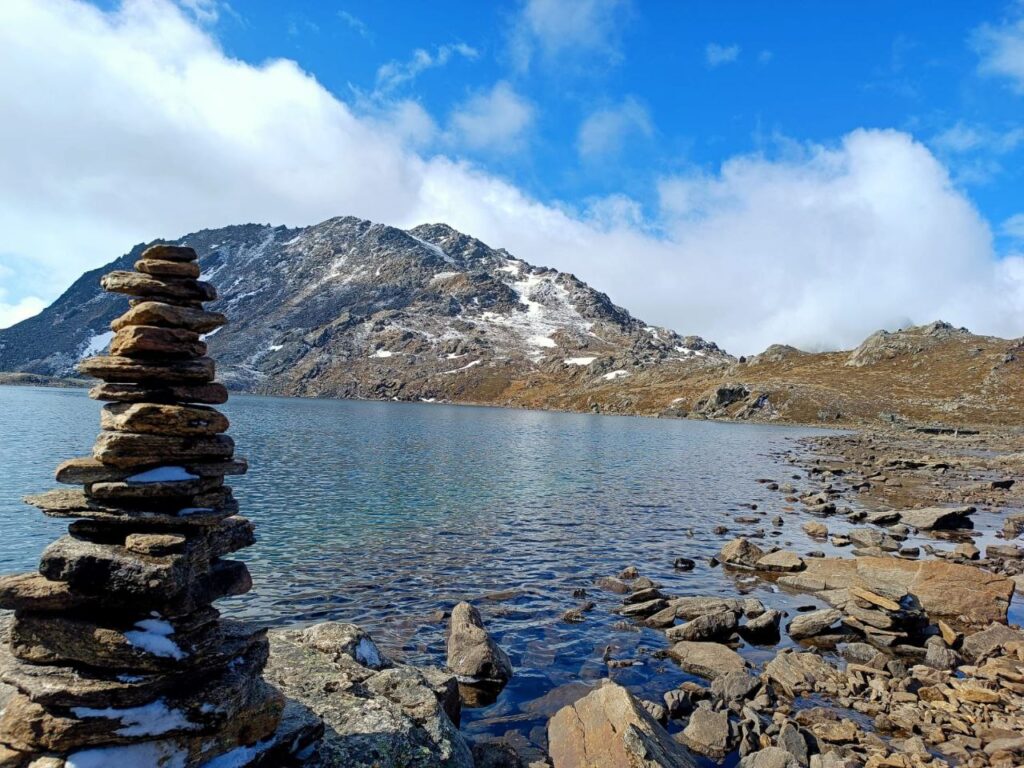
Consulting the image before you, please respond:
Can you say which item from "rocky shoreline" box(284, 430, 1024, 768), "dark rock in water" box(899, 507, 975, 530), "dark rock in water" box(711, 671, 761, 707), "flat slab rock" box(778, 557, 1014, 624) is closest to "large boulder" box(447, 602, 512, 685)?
"rocky shoreline" box(284, 430, 1024, 768)

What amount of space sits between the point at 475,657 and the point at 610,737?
749 cm

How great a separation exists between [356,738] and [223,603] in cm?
1573

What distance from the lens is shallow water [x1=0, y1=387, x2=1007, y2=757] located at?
2222 cm

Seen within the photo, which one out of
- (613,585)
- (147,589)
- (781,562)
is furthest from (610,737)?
(781,562)

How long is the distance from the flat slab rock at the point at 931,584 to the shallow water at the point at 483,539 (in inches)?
97.2

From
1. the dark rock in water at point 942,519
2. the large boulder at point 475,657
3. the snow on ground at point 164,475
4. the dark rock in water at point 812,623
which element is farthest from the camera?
the dark rock in water at point 942,519

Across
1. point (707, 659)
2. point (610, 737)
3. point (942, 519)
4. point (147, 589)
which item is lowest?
point (707, 659)

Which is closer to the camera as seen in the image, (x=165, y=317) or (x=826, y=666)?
(x=165, y=317)

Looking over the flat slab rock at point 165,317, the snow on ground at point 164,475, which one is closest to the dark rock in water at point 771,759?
the snow on ground at point 164,475

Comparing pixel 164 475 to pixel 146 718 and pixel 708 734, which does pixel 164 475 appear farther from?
pixel 708 734

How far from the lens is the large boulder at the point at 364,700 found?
39.2ft

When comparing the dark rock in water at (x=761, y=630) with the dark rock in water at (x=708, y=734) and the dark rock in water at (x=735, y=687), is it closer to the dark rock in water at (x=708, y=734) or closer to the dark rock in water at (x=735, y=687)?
the dark rock in water at (x=735, y=687)

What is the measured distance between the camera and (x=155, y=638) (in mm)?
10586

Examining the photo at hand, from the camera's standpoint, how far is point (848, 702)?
17.2 meters
